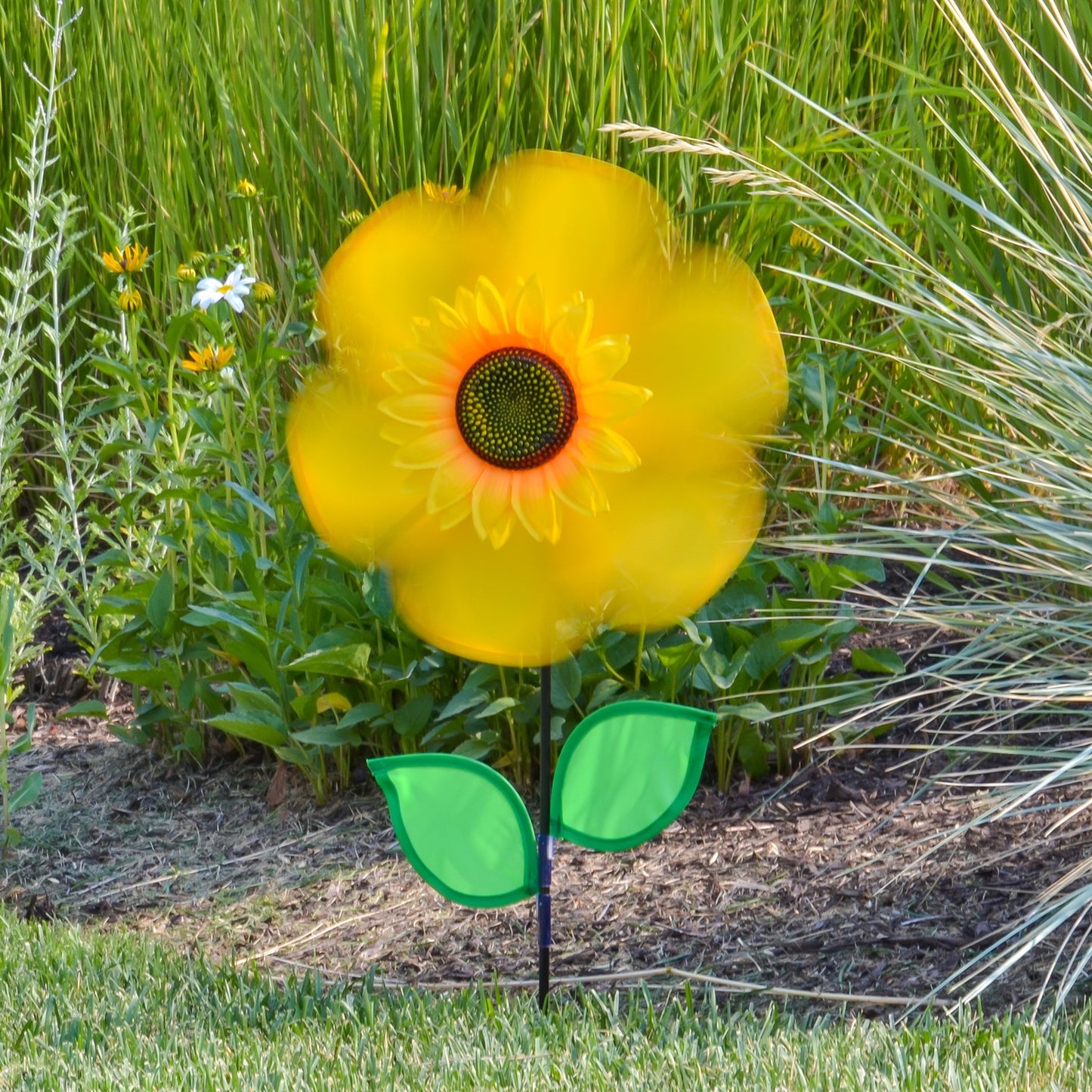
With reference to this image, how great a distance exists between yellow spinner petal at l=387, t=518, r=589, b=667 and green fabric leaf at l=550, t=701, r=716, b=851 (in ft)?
0.40

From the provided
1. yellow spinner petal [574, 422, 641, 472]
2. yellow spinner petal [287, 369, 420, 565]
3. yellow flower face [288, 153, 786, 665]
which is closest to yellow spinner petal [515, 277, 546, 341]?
yellow flower face [288, 153, 786, 665]

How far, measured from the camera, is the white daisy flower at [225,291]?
2.54 m

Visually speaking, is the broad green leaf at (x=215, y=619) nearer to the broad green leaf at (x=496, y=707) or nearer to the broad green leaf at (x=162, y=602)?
the broad green leaf at (x=162, y=602)

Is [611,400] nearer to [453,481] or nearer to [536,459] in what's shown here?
[536,459]

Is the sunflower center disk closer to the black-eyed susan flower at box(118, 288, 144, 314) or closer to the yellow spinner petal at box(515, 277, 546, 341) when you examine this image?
the yellow spinner petal at box(515, 277, 546, 341)

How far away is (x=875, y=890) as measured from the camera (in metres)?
2.12

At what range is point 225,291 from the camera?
257 centimetres

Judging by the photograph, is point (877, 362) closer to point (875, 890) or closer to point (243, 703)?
point (875, 890)

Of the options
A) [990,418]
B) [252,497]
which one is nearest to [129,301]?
[252,497]

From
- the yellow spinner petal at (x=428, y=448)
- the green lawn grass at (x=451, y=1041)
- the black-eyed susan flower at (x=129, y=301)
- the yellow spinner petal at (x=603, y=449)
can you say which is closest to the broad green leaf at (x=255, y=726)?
the green lawn grass at (x=451, y=1041)

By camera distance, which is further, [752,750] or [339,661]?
[752,750]

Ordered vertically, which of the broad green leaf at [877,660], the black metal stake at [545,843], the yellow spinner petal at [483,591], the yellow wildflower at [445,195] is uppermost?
the yellow wildflower at [445,195]

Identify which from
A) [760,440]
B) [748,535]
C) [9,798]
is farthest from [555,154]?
[9,798]

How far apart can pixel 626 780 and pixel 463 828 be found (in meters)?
0.20
